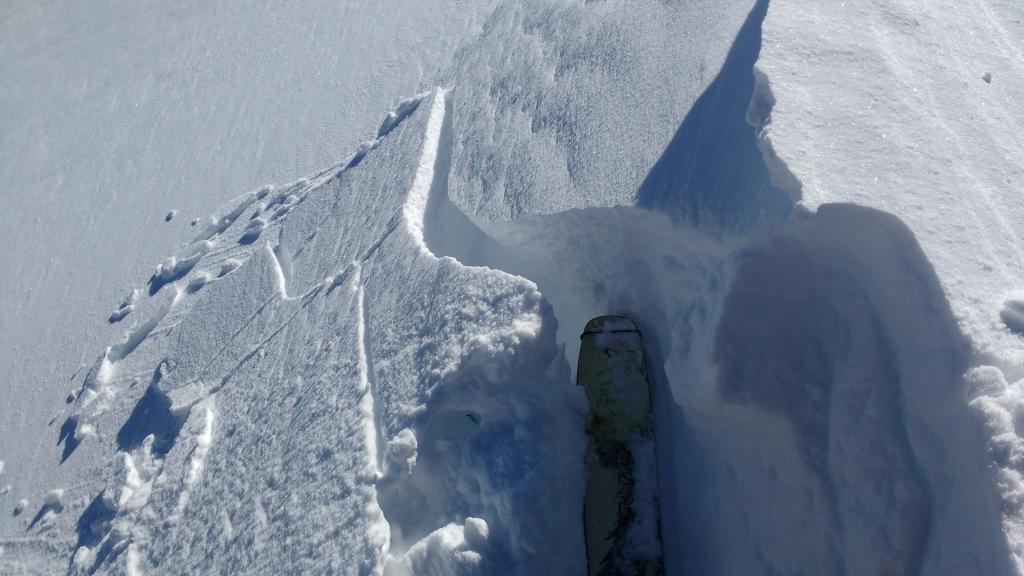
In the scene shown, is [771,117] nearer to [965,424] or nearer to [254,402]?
[965,424]

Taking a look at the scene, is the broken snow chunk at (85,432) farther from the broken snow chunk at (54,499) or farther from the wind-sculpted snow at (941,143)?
the wind-sculpted snow at (941,143)

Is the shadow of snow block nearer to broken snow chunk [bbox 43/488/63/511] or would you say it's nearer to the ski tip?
broken snow chunk [bbox 43/488/63/511]

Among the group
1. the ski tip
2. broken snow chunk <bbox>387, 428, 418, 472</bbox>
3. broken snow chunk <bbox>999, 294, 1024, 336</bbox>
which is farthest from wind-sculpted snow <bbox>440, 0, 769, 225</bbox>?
broken snow chunk <bbox>387, 428, 418, 472</bbox>

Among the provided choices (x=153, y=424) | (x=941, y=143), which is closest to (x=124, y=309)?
(x=153, y=424)

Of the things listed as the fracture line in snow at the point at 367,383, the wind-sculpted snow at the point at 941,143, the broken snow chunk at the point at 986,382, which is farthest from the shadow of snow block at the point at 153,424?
the broken snow chunk at the point at 986,382

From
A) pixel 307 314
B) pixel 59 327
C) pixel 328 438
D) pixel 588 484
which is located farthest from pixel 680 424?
pixel 59 327

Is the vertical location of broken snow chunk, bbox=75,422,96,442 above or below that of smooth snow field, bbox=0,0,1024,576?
below
